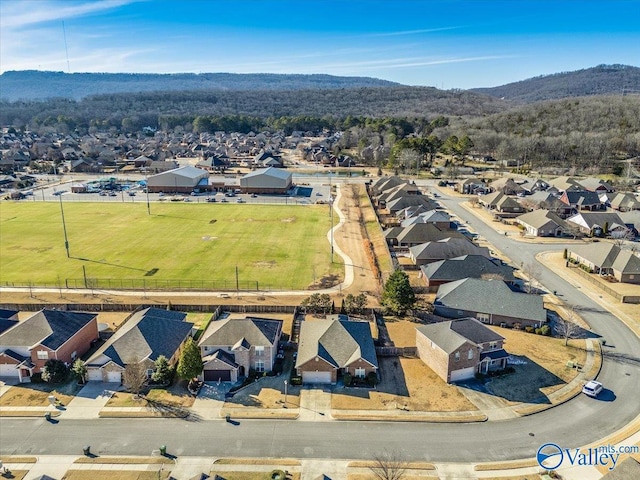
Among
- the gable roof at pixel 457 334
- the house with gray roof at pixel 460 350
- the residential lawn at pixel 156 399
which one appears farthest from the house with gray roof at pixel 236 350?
the gable roof at pixel 457 334

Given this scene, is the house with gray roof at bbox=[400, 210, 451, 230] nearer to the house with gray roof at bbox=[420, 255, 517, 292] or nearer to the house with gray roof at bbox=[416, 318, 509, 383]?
the house with gray roof at bbox=[420, 255, 517, 292]

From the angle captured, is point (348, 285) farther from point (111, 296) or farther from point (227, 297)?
point (111, 296)

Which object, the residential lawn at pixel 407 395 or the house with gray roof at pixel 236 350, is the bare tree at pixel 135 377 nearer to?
the house with gray roof at pixel 236 350

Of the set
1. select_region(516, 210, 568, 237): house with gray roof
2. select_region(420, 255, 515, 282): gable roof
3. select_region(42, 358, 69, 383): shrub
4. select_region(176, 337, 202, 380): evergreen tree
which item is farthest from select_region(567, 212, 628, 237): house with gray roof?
select_region(42, 358, 69, 383): shrub

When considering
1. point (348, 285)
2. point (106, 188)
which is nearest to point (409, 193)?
point (348, 285)

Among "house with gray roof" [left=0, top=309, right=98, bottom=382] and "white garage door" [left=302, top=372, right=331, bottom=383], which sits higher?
"house with gray roof" [left=0, top=309, right=98, bottom=382]

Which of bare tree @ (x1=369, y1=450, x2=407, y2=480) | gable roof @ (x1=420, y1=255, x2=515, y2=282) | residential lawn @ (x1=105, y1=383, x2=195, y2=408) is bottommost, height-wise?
residential lawn @ (x1=105, y1=383, x2=195, y2=408)
